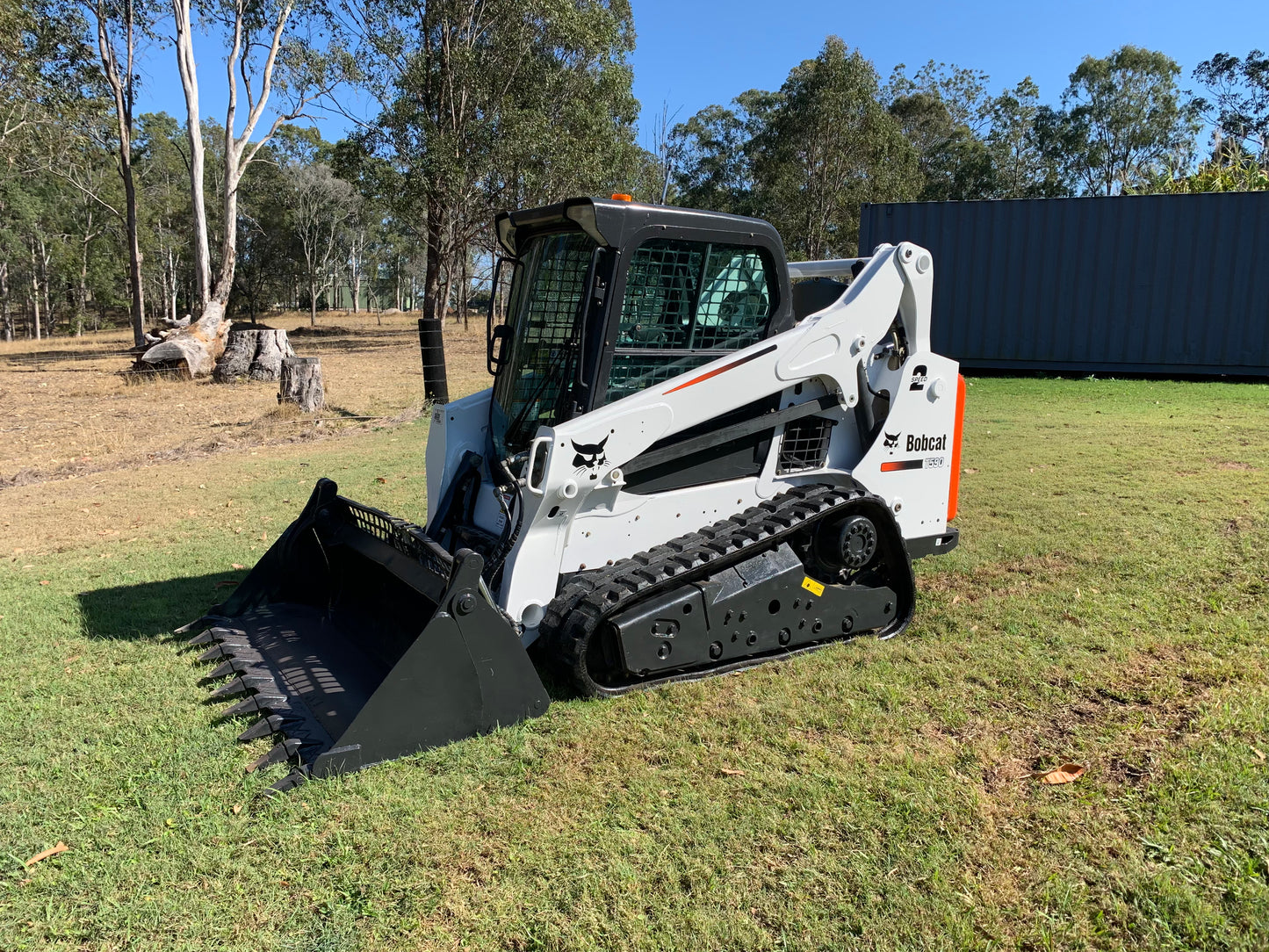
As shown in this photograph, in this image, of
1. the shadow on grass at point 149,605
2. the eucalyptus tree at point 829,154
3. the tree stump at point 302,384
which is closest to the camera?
the shadow on grass at point 149,605

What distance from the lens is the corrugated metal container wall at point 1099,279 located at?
1560 centimetres

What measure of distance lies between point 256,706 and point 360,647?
2.05 feet

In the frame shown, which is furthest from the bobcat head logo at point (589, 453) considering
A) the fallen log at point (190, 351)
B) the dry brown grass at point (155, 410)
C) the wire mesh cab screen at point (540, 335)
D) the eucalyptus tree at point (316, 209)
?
the eucalyptus tree at point (316, 209)

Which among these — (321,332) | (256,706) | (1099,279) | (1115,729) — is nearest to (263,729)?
(256,706)

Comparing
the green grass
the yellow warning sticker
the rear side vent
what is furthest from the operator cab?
the green grass

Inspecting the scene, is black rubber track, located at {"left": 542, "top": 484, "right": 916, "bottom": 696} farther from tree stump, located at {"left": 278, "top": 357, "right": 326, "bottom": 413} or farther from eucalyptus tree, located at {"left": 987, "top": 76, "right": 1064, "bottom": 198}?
eucalyptus tree, located at {"left": 987, "top": 76, "right": 1064, "bottom": 198}

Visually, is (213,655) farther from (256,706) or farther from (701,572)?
(701,572)

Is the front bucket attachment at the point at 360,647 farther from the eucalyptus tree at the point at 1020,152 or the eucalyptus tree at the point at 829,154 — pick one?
the eucalyptus tree at the point at 1020,152

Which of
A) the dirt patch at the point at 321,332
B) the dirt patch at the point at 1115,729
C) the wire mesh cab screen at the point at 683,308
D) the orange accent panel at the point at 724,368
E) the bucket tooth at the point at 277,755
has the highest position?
the dirt patch at the point at 321,332

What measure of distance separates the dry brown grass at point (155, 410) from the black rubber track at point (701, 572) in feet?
27.6

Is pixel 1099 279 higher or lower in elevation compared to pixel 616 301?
higher

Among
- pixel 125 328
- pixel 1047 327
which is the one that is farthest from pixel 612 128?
pixel 125 328

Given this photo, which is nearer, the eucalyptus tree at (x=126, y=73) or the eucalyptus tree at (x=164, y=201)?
the eucalyptus tree at (x=126, y=73)

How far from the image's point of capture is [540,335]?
173 inches
